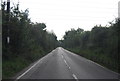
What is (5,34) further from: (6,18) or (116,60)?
(116,60)

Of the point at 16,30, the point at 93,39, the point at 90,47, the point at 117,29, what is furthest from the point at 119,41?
the point at 90,47

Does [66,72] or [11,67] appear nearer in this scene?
[66,72]

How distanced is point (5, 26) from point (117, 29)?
35.8ft

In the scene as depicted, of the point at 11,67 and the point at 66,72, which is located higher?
the point at 11,67

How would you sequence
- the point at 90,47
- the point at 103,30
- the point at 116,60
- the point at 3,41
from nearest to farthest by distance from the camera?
the point at 3,41 < the point at 116,60 < the point at 103,30 < the point at 90,47

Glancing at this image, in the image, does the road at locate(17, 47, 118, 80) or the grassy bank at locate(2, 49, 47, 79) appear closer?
the road at locate(17, 47, 118, 80)

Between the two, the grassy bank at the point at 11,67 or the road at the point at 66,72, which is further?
the grassy bank at the point at 11,67

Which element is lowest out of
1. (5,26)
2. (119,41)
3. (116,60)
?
(116,60)

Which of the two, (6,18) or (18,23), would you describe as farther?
(18,23)

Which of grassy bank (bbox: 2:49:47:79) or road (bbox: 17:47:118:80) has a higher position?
grassy bank (bbox: 2:49:47:79)

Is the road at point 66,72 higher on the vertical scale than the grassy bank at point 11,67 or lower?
lower

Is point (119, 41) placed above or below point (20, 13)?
below

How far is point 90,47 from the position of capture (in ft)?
204

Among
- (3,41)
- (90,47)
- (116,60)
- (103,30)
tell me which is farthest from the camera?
(90,47)
